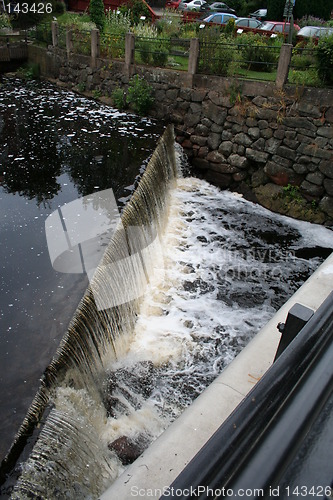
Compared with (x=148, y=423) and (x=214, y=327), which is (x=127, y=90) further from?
(x=148, y=423)

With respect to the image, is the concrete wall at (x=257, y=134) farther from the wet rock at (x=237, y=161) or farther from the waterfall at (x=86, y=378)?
the waterfall at (x=86, y=378)

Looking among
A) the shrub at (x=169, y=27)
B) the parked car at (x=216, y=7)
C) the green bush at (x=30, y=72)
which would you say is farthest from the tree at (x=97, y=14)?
the parked car at (x=216, y=7)

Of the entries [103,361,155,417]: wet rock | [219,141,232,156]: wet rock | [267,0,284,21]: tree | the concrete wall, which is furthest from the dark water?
[267,0,284,21]: tree

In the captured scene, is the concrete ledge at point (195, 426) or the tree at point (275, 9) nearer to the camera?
the concrete ledge at point (195, 426)

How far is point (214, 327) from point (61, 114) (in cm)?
791

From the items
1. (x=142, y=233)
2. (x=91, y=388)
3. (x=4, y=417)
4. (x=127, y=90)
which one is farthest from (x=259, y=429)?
(x=127, y=90)

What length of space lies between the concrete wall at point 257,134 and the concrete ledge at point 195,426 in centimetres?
582

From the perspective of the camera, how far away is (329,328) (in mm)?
1015

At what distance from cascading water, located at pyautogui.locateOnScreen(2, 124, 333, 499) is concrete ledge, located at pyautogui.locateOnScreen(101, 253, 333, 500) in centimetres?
99

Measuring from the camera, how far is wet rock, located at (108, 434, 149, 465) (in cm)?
365

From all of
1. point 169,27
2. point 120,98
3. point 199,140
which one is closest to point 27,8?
point 169,27

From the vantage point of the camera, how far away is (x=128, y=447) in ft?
12.3

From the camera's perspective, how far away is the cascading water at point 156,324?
3.22m

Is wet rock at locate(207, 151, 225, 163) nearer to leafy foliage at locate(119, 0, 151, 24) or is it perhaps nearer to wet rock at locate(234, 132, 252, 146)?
wet rock at locate(234, 132, 252, 146)
